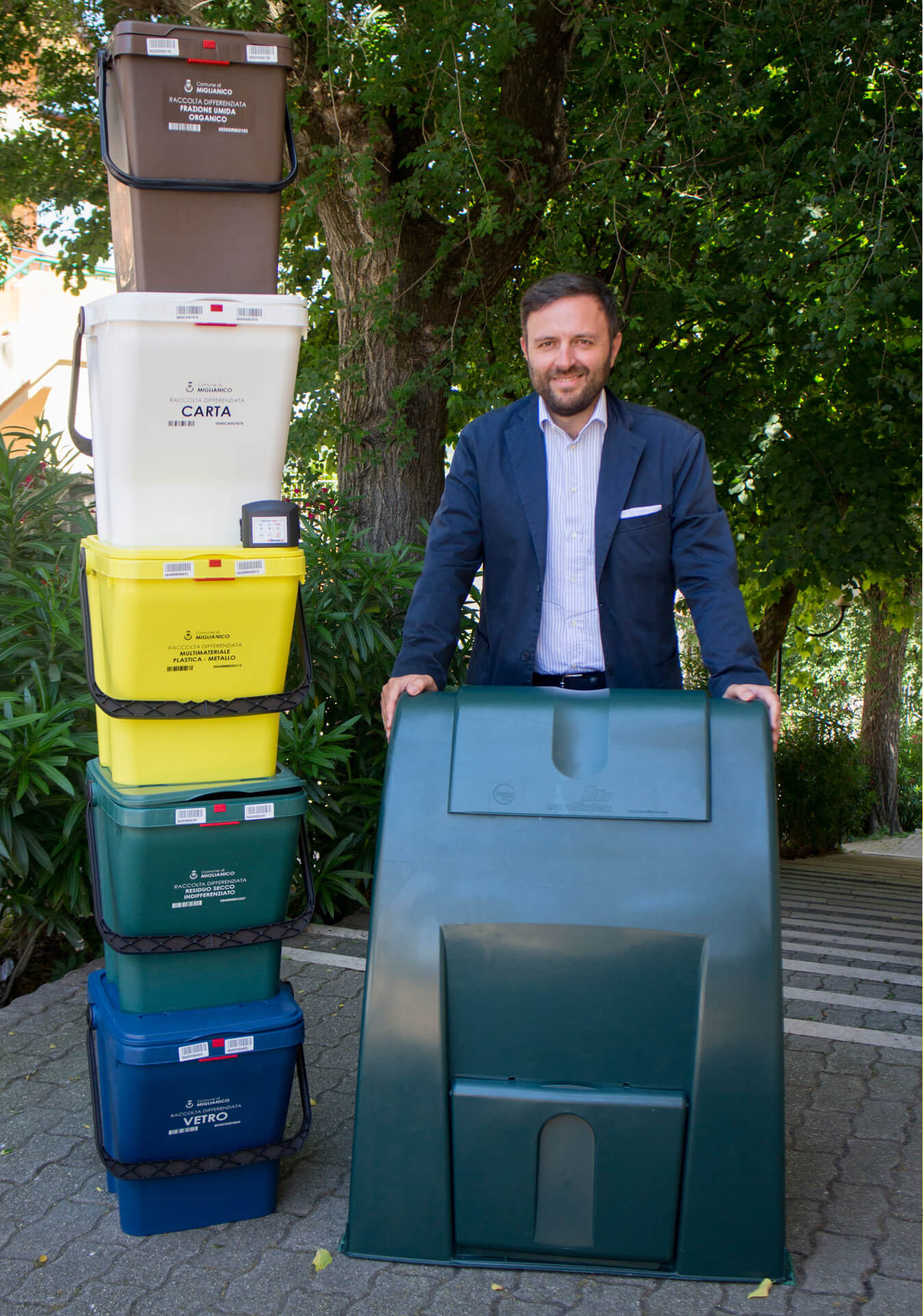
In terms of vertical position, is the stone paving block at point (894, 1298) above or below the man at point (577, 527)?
below

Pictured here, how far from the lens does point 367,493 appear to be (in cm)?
589

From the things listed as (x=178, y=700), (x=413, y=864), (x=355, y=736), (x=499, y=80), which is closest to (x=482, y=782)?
(x=413, y=864)

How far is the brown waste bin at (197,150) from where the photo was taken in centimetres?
223

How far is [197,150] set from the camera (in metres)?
2.28

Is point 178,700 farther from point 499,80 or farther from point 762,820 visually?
point 499,80

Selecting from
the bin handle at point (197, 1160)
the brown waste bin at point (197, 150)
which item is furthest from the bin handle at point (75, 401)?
the bin handle at point (197, 1160)

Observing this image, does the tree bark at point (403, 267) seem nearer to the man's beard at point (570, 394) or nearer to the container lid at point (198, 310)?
the man's beard at point (570, 394)

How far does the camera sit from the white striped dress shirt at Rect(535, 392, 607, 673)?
263cm

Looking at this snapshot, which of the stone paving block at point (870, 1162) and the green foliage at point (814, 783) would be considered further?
the green foliage at point (814, 783)

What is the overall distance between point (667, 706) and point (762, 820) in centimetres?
26

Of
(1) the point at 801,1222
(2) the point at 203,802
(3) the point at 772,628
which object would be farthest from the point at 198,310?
(3) the point at 772,628

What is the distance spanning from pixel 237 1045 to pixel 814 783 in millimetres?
9182

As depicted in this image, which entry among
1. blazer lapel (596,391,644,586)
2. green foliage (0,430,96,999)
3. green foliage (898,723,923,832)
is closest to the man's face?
blazer lapel (596,391,644,586)

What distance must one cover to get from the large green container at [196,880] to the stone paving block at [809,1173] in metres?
1.22
